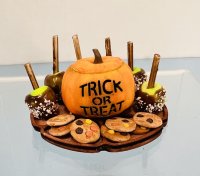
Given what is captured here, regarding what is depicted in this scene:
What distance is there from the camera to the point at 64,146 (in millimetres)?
553

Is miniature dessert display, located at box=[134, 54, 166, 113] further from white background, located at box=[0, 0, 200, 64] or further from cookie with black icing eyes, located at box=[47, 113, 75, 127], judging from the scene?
white background, located at box=[0, 0, 200, 64]

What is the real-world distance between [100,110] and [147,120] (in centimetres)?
9

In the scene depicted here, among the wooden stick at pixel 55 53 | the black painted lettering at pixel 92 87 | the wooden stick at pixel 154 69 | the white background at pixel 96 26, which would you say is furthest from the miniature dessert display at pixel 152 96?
the white background at pixel 96 26

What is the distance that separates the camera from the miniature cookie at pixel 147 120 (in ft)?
1.87

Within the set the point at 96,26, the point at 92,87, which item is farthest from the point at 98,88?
the point at 96,26

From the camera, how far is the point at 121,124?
0.56 m

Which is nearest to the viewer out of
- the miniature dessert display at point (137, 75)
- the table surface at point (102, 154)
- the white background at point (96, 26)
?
the table surface at point (102, 154)

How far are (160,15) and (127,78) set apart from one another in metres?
0.55

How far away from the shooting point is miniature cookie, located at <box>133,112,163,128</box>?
1.87 feet

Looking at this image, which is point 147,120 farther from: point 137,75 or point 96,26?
point 96,26

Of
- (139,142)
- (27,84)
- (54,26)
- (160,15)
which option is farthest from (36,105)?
(160,15)

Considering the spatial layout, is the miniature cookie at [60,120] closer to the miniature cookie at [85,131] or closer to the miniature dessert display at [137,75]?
the miniature cookie at [85,131]

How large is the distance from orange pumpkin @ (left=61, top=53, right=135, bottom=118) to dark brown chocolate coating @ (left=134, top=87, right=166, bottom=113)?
2cm
